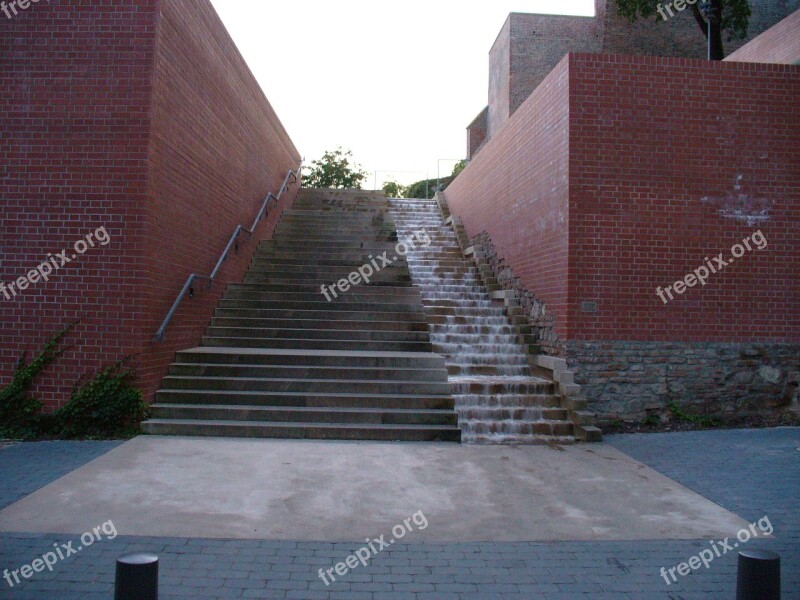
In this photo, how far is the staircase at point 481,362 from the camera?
24.2 ft

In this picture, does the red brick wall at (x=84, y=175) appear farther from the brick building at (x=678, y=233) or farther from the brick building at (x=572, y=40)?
the brick building at (x=572, y=40)

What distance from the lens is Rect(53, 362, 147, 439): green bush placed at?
6.84m

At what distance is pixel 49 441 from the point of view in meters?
6.64

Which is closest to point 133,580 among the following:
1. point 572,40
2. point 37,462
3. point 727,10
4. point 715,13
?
point 37,462

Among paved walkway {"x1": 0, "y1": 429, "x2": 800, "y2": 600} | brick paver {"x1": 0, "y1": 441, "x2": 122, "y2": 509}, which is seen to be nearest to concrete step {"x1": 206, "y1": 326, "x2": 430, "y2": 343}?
brick paver {"x1": 0, "y1": 441, "x2": 122, "y2": 509}

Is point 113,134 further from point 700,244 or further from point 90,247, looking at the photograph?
point 700,244

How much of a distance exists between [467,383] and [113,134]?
5.43 m

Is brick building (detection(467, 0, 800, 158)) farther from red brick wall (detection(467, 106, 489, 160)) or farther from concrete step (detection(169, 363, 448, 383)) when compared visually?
concrete step (detection(169, 363, 448, 383))

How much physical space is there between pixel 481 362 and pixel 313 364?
2546 mm

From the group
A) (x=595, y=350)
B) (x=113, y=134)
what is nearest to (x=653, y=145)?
(x=595, y=350)

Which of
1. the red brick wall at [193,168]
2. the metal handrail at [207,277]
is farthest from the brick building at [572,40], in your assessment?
the red brick wall at [193,168]

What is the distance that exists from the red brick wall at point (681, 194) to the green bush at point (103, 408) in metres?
5.66

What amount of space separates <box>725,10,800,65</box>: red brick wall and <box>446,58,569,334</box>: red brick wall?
4.69m

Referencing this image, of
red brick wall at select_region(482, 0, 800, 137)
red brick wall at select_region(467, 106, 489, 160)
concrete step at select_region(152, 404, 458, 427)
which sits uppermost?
red brick wall at select_region(482, 0, 800, 137)
